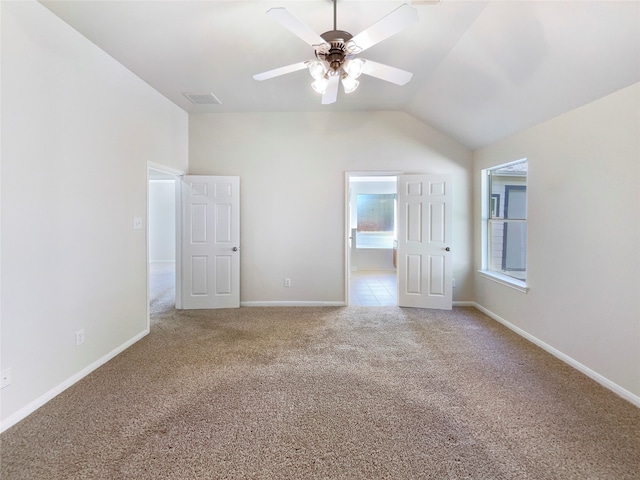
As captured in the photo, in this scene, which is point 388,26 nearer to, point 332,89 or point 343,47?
point 343,47

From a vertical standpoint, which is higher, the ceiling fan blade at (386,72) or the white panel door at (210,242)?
the ceiling fan blade at (386,72)

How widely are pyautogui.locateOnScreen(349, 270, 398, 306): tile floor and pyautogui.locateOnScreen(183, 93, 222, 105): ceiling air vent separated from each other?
3.50 metres

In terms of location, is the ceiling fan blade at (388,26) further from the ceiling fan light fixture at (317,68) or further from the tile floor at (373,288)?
the tile floor at (373,288)

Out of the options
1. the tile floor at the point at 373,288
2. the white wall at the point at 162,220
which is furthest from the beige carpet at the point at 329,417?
the white wall at the point at 162,220

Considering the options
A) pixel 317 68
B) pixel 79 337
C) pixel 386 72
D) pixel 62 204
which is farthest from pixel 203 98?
pixel 79 337

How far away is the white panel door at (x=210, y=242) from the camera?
385 centimetres

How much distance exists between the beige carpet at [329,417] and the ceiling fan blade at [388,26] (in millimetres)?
2375

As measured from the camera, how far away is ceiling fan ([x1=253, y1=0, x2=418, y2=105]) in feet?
4.75

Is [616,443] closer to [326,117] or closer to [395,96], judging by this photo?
[395,96]

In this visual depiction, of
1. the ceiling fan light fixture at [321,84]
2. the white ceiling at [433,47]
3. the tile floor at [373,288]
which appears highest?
the white ceiling at [433,47]

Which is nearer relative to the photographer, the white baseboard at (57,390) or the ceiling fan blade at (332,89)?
the white baseboard at (57,390)


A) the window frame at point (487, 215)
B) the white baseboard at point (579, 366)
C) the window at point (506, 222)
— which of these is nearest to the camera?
the white baseboard at point (579, 366)

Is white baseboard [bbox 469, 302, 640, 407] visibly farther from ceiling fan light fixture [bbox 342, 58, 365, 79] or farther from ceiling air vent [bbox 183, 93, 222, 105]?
ceiling air vent [bbox 183, 93, 222, 105]

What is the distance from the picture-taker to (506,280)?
3338 mm
